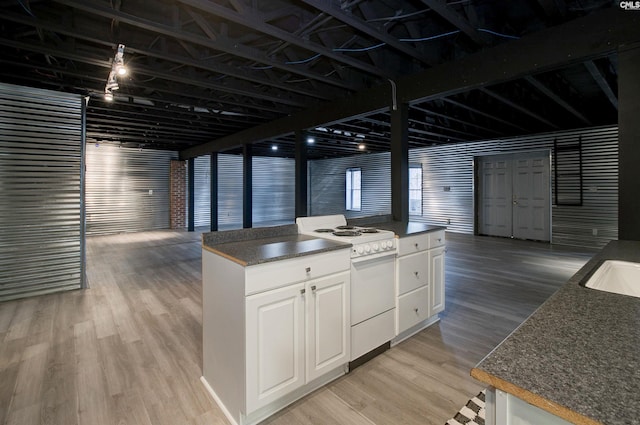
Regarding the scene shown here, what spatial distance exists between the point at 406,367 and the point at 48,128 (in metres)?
5.35

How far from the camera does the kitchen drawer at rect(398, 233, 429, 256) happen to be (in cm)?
276

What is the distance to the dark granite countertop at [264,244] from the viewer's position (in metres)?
1.85

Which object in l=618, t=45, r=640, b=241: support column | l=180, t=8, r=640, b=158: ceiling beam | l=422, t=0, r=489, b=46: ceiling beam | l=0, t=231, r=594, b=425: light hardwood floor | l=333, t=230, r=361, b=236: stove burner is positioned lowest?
l=0, t=231, r=594, b=425: light hardwood floor

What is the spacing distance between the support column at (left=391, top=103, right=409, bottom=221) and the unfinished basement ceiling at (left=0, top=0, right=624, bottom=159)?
548 millimetres

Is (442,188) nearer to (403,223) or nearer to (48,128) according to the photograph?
(403,223)

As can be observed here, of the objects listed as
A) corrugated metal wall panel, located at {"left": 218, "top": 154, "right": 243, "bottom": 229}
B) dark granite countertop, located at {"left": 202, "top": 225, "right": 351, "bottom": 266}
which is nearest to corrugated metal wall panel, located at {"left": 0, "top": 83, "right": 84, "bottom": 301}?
dark granite countertop, located at {"left": 202, "top": 225, "right": 351, "bottom": 266}

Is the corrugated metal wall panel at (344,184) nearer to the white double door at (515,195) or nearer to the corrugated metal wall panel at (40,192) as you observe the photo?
the white double door at (515,195)

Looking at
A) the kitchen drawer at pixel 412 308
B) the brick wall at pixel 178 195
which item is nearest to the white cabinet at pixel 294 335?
the kitchen drawer at pixel 412 308

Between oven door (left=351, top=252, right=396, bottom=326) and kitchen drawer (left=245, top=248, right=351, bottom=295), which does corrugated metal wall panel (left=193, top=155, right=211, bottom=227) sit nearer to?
oven door (left=351, top=252, right=396, bottom=326)

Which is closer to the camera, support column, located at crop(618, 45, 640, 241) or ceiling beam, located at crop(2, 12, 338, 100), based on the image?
support column, located at crop(618, 45, 640, 241)

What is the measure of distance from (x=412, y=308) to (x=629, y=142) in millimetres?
2129

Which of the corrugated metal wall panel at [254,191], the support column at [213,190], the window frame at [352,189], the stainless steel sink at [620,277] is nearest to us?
the stainless steel sink at [620,277]

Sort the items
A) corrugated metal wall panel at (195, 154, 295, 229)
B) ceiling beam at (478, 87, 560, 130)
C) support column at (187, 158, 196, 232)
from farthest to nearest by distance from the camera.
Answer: corrugated metal wall panel at (195, 154, 295, 229) → support column at (187, 158, 196, 232) → ceiling beam at (478, 87, 560, 130)

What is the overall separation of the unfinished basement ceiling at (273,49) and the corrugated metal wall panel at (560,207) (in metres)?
1.09
